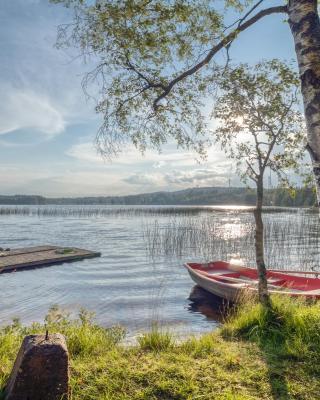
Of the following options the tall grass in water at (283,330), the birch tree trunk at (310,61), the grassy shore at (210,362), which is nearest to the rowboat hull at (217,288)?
the tall grass in water at (283,330)

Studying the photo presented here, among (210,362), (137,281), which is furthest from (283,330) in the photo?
(137,281)

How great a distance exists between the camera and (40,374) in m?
3.69

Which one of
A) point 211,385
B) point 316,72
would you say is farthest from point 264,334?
point 316,72

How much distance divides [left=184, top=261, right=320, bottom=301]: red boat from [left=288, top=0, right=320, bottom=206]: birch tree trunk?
8083mm

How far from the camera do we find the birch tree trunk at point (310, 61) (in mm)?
3465

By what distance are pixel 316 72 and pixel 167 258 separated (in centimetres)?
2178

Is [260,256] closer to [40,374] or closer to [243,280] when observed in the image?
[40,374]

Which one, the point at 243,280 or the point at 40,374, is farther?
the point at 243,280

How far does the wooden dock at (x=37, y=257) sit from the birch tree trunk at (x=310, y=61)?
19.1 metres

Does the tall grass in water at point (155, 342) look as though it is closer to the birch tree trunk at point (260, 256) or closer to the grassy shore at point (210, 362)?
the grassy shore at point (210, 362)

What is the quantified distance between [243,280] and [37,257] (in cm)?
1396

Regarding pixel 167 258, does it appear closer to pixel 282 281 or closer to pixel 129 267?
pixel 129 267

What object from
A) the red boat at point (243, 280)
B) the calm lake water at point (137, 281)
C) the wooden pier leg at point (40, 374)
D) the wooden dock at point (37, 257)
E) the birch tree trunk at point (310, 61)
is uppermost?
the birch tree trunk at point (310, 61)

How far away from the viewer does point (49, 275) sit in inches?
758
